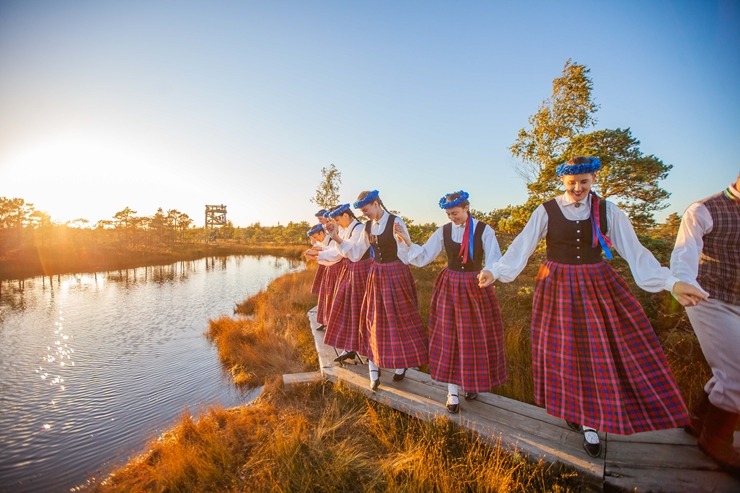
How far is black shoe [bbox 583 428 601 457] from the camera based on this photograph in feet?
7.53

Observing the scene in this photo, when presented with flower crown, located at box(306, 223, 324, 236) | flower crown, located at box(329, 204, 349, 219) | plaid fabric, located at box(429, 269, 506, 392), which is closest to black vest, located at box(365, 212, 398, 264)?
flower crown, located at box(329, 204, 349, 219)

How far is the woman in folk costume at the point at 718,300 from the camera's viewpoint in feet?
6.90

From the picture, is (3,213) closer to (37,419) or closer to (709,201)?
(37,419)

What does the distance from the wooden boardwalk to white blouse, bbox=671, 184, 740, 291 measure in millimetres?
1324

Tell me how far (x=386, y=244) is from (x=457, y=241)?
844 millimetres

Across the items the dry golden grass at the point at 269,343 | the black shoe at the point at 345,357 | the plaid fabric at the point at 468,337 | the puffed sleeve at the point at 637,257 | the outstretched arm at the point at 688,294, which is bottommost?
the dry golden grass at the point at 269,343

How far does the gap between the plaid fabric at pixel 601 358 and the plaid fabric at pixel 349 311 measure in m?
2.24

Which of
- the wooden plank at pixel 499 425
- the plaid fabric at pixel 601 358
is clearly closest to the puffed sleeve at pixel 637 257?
the plaid fabric at pixel 601 358

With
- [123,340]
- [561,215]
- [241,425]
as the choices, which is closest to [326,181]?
[123,340]

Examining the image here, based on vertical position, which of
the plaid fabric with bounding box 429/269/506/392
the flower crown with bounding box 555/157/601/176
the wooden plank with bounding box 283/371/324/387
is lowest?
the wooden plank with bounding box 283/371/324/387

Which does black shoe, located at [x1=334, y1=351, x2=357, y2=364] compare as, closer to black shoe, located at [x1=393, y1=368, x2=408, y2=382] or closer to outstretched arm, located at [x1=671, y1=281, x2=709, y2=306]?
black shoe, located at [x1=393, y1=368, x2=408, y2=382]

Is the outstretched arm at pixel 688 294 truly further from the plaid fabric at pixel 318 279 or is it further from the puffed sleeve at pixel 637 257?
the plaid fabric at pixel 318 279

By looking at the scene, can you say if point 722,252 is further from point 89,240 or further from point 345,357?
point 89,240

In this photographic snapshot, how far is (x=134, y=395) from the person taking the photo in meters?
6.13
